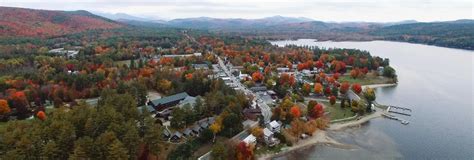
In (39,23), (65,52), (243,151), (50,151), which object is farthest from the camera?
(39,23)

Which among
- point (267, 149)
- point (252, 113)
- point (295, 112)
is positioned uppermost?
point (295, 112)

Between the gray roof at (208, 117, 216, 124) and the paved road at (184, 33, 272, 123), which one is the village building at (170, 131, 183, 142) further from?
the paved road at (184, 33, 272, 123)

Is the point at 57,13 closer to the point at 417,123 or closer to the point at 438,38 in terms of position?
the point at 417,123

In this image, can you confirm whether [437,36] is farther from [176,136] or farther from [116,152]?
[116,152]

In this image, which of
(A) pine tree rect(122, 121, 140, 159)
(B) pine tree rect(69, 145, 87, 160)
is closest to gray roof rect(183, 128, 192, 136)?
(A) pine tree rect(122, 121, 140, 159)

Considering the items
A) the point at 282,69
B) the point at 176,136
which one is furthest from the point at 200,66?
the point at 176,136

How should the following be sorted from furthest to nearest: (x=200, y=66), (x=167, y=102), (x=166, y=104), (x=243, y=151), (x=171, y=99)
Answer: (x=200, y=66)
(x=171, y=99)
(x=167, y=102)
(x=166, y=104)
(x=243, y=151)

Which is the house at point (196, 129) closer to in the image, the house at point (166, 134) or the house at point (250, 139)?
the house at point (166, 134)

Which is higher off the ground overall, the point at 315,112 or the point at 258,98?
the point at 315,112

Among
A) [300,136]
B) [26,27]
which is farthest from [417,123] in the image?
[26,27]
